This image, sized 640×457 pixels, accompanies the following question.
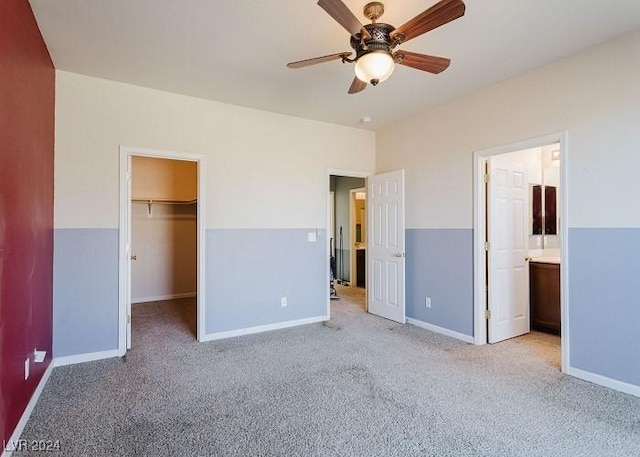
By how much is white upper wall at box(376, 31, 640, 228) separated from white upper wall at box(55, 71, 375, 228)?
133 centimetres

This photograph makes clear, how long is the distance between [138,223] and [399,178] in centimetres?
441

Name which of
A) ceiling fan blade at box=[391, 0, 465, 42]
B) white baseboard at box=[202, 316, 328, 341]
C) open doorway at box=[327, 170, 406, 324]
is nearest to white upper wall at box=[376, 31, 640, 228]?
open doorway at box=[327, 170, 406, 324]

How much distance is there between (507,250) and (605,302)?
119cm

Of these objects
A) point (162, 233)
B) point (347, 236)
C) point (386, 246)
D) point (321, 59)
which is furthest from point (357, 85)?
point (347, 236)

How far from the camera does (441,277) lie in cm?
402

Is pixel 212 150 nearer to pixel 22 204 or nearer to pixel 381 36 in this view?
pixel 22 204

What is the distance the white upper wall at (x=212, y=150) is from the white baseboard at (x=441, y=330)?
180 cm

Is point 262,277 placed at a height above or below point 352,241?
below

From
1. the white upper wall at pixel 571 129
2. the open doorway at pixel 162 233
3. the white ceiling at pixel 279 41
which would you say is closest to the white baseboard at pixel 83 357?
the open doorway at pixel 162 233

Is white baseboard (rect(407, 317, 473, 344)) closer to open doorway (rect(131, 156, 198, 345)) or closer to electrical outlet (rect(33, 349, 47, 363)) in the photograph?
open doorway (rect(131, 156, 198, 345))

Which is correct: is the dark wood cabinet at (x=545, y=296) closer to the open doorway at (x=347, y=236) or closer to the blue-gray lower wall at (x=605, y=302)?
the blue-gray lower wall at (x=605, y=302)

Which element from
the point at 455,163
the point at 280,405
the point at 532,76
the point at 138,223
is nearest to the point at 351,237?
the point at 455,163

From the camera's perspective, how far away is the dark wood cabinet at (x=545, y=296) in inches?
153

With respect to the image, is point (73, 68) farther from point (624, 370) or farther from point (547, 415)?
point (624, 370)
